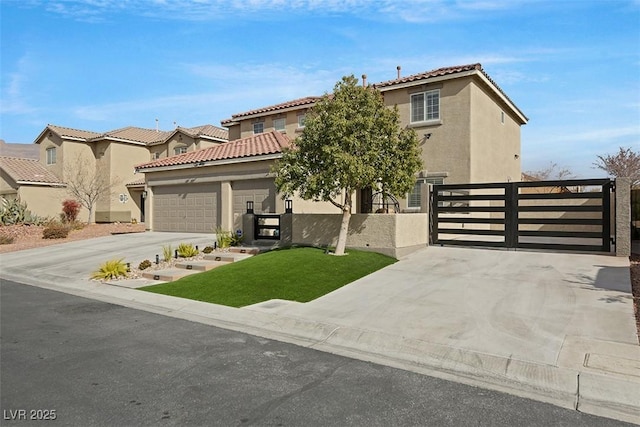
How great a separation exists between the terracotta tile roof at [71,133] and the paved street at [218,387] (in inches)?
1248

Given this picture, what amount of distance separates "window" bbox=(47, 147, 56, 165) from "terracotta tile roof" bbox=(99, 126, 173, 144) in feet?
12.6

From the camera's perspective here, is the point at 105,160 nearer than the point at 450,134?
No

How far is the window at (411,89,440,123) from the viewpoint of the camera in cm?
1897

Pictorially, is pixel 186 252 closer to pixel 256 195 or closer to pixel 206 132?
pixel 256 195

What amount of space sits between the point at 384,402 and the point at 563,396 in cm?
202

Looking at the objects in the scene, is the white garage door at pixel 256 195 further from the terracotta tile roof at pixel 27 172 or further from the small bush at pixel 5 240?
the terracotta tile roof at pixel 27 172

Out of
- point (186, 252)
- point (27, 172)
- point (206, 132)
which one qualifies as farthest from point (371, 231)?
point (27, 172)

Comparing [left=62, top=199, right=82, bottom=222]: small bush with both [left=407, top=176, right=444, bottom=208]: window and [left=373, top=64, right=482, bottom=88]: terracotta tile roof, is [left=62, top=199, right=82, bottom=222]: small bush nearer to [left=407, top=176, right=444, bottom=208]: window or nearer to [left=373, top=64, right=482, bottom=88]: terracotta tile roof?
[left=373, top=64, right=482, bottom=88]: terracotta tile roof

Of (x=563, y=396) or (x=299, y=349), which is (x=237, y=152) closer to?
(x=299, y=349)

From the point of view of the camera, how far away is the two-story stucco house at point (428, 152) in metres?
18.1

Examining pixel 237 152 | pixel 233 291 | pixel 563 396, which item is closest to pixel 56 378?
pixel 233 291

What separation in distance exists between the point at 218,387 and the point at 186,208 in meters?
18.6

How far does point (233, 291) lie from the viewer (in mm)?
9852

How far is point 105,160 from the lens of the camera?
33625mm
